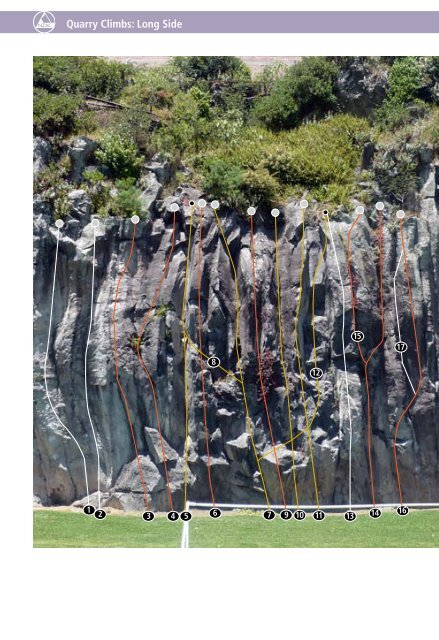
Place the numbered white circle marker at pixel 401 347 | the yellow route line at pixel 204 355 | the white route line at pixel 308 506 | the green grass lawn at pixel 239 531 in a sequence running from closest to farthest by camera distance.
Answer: the green grass lawn at pixel 239 531 < the white route line at pixel 308 506 < the yellow route line at pixel 204 355 < the numbered white circle marker at pixel 401 347

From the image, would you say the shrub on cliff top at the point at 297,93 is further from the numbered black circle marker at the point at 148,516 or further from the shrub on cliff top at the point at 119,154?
the numbered black circle marker at the point at 148,516

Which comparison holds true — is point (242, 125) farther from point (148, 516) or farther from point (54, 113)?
point (148, 516)

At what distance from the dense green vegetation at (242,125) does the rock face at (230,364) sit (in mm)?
959

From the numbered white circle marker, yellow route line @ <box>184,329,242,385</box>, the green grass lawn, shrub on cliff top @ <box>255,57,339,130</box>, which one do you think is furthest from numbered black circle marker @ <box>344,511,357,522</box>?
shrub on cliff top @ <box>255,57,339,130</box>

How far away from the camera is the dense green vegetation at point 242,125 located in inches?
836

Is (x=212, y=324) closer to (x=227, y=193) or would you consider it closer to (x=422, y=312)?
(x=227, y=193)

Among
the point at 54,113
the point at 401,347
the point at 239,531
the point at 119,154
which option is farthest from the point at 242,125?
the point at 239,531

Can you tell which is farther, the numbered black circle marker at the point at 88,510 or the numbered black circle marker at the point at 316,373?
the numbered black circle marker at the point at 316,373

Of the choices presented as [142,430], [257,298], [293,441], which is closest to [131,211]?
[257,298]

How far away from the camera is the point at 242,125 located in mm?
22891

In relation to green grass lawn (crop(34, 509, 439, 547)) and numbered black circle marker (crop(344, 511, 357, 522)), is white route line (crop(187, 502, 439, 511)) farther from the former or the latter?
green grass lawn (crop(34, 509, 439, 547))

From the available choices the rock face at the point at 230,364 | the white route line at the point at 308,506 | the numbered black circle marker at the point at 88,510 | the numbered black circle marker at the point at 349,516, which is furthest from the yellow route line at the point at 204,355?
the numbered black circle marker at the point at 88,510

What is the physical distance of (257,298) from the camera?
20.5 m

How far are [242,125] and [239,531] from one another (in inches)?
411
